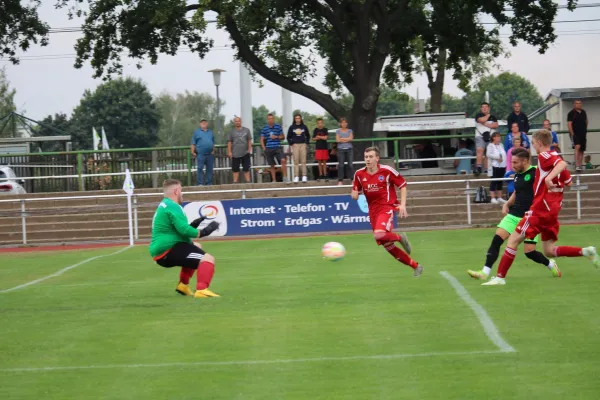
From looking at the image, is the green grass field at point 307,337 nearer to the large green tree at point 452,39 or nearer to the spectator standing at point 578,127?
the spectator standing at point 578,127

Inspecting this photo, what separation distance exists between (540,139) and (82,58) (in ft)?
84.7

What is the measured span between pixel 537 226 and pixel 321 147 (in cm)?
1619

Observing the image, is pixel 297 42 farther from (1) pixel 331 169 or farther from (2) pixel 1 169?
(2) pixel 1 169

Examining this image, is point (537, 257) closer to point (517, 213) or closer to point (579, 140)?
point (517, 213)

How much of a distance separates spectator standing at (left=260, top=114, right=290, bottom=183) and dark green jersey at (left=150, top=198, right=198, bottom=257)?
16.1m

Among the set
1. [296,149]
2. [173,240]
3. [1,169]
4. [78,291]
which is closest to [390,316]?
[173,240]

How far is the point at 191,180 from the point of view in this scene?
99.0 ft

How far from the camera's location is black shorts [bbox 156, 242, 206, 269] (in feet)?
38.2

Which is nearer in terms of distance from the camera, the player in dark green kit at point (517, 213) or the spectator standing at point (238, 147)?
the player in dark green kit at point (517, 213)

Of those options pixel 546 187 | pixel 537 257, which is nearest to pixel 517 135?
pixel 537 257

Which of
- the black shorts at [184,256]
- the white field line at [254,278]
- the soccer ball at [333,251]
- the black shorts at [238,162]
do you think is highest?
the black shorts at [238,162]

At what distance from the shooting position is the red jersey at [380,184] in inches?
535

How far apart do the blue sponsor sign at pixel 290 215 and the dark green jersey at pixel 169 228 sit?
13179mm

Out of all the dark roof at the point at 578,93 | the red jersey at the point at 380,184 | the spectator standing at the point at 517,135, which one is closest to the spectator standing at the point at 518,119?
the spectator standing at the point at 517,135
